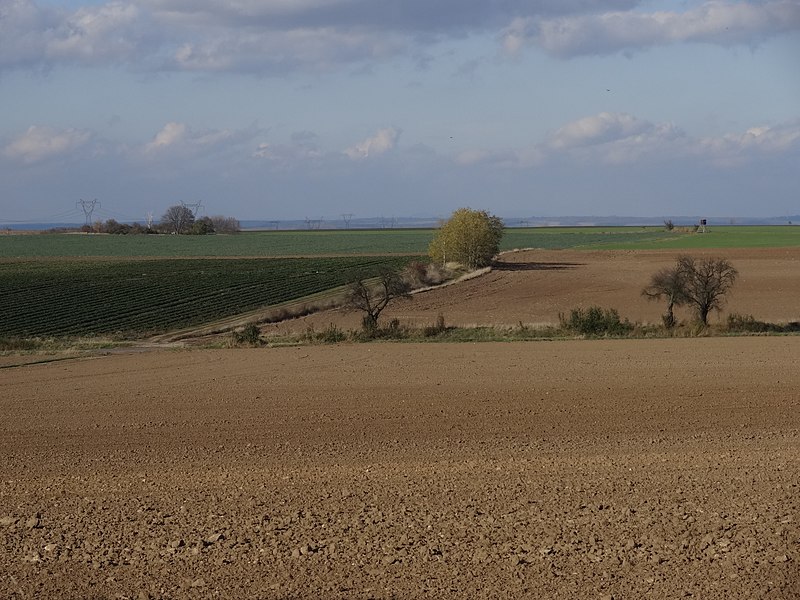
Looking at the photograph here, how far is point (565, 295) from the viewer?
6456 centimetres

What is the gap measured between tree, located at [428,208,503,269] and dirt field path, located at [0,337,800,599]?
237 feet

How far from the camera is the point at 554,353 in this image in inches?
1150

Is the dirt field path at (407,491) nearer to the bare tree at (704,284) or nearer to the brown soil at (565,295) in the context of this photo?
the bare tree at (704,284)

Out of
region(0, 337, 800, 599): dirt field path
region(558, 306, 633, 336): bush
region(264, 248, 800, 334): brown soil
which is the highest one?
region(0, 337, 800, 599): dirt field path

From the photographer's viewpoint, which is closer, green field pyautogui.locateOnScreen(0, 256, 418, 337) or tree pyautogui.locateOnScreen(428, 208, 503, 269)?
green field pyautogui.locateOnScreen(0, 256, 418, 337)

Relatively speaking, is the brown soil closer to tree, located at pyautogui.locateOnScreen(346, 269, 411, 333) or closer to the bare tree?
the bare tree

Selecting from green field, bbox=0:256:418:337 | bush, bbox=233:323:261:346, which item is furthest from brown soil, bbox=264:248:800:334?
bush, bbox=233:323:261:346

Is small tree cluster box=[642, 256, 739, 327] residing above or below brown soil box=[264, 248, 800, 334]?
above

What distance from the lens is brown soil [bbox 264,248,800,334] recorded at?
4881cm

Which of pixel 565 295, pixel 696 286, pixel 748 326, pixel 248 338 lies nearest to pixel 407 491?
pixel 248 338

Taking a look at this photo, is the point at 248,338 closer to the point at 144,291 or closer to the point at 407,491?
the point at 407,491

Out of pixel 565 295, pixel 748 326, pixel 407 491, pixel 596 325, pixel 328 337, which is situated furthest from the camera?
pixel 565 295

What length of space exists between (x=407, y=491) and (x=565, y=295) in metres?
55.2

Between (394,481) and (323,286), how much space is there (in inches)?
2432
